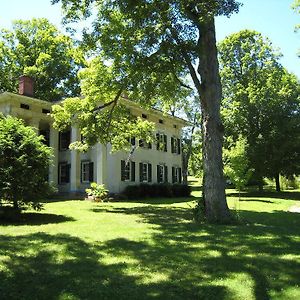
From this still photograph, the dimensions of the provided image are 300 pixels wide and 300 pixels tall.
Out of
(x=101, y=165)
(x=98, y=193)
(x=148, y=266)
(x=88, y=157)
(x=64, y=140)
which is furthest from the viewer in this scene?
(x=64, y=140)

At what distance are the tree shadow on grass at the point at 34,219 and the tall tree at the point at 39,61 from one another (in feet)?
96.0

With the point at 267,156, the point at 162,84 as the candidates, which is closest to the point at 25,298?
the point at 162,84

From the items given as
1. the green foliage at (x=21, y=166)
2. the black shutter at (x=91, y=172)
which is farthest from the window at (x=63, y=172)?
the green foliage at (x=21, y=166)

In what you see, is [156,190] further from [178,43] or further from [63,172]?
[178,43]

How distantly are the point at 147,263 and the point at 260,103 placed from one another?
109 ft

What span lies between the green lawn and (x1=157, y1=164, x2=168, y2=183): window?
22281 millimetres

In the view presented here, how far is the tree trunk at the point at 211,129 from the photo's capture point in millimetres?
14242

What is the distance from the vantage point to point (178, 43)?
15445mm

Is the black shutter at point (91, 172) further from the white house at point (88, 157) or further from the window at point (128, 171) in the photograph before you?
the window at point (128, 171)

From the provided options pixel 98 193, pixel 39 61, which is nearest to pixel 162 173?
pixel 98 193

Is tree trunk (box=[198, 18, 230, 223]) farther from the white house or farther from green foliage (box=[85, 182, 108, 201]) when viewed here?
the white house

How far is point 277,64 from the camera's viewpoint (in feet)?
136

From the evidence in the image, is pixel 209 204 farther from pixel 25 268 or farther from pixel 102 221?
pixel 25 268

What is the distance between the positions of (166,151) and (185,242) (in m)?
26.4
